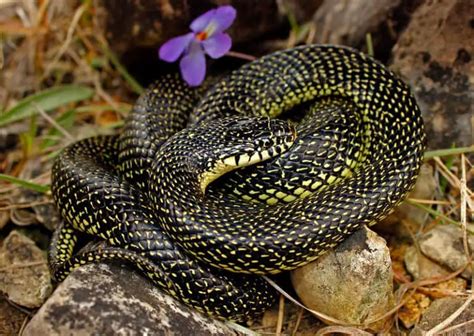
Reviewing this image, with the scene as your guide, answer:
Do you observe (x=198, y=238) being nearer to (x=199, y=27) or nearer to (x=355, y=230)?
(x=355, y=230)

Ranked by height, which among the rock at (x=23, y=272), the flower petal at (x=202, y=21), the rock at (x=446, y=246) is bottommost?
the rock at (x=446, y=246)

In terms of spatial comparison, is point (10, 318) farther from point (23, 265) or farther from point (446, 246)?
point (446, 246)

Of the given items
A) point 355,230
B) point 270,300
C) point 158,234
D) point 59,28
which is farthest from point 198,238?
point 59,28

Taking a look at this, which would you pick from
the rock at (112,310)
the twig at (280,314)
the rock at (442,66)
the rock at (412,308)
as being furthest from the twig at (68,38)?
the rock at (412,308)

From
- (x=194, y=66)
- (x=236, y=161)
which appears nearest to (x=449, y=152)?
(x=236, y=161)

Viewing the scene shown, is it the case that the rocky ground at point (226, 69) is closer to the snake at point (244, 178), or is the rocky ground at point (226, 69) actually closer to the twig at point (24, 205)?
the twig at point (24, 205)
